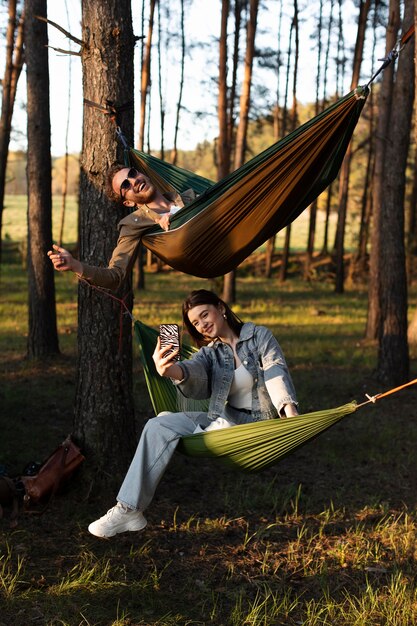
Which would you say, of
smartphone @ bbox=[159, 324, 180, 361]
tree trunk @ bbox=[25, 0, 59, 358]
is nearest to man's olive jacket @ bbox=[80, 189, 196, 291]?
smartphone @ bbox=[159, 324, 180, 361]

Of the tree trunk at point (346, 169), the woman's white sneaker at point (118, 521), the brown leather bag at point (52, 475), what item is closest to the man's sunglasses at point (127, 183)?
the woman's white sneaker at point (118, 521)

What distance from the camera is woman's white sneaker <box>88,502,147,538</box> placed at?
304 cm

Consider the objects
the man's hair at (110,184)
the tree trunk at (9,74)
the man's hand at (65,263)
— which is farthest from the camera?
the tree trunk at (9,74)

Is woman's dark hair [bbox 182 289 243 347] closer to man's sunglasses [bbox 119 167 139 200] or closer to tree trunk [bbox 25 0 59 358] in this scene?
man's sunglasses [bbox 119 167 139 200]

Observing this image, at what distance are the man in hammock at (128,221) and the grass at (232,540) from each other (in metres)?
1.31

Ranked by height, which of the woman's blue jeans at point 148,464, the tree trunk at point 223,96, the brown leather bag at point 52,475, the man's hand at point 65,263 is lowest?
the brown leather bag at point 52,475

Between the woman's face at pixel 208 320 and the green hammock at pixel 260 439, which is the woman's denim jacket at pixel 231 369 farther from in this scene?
the green hammock at pixel 260 439

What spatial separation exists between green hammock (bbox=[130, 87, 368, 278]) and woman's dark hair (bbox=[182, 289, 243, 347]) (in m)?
0.11

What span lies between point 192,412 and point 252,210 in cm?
94

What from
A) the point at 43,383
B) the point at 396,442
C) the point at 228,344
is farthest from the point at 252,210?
the point at 43,383

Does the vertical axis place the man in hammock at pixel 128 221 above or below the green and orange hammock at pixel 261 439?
above

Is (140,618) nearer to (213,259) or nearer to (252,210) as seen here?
(213,259)

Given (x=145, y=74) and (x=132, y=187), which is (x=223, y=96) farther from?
(x=132, y=187)

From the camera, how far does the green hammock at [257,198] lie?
2.89m
